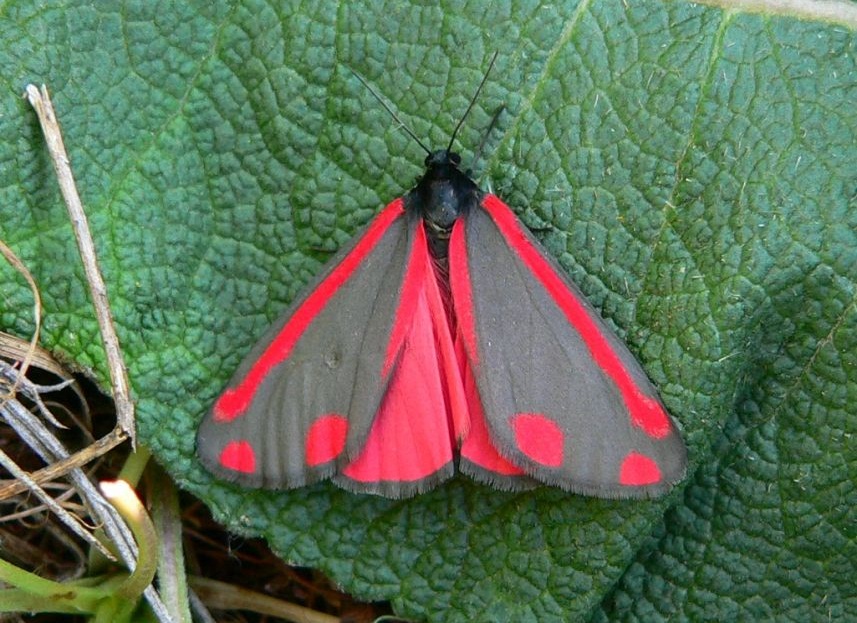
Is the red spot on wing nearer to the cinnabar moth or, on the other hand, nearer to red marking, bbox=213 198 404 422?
the cinnabar moth

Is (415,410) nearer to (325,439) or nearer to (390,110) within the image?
(325,439)

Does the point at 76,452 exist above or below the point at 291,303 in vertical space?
below

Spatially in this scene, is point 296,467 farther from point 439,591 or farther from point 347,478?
point 439,591

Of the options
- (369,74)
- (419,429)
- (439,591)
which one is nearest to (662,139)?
(369,74)

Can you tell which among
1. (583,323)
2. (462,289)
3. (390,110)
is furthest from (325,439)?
(390,110)

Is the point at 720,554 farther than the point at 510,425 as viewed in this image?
Yes
